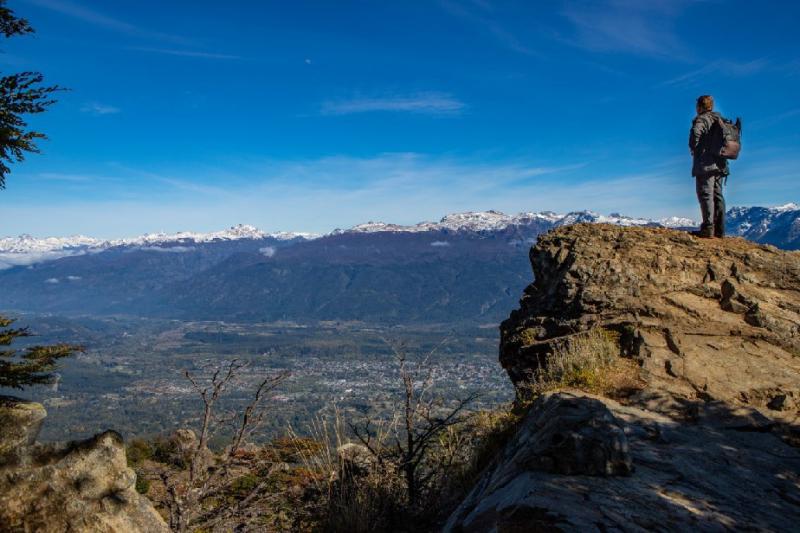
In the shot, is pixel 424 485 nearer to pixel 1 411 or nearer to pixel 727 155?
pixel 1 411

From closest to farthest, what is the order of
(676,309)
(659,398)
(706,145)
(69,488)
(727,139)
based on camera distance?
(69,488) < (659,398) < (676,309) < (727,139) < (706,145)

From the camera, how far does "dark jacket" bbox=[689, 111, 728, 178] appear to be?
A: 1226 cm

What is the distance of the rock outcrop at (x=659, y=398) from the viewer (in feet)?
13.6

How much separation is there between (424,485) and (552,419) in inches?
120

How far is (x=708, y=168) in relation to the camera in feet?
40.4

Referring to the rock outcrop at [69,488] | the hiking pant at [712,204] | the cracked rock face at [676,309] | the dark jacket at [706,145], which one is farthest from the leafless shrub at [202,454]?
the dark jacket at [706,145]

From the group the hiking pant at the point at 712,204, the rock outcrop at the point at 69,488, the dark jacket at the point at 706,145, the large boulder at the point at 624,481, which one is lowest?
the rock outcrop at the point at 69,488

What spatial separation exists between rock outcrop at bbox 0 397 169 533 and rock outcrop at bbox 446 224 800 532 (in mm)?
4028

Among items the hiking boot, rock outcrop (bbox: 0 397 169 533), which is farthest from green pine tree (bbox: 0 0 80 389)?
the hiking boot

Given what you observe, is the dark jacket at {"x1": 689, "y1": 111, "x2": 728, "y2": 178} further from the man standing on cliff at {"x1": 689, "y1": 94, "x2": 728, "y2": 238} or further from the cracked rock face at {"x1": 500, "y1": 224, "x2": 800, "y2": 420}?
the cracked rock face at {"x1": 500, "y1": 224, "x2": 800, "y2": 420}

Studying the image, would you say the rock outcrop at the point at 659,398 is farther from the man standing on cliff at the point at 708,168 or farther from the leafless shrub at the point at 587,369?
the man standing on cliff at the point at 708,168

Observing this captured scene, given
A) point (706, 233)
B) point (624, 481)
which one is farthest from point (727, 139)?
point (624, 481)

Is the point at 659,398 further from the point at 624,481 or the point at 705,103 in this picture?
the point at 705,103

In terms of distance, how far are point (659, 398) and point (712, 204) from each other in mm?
7205
